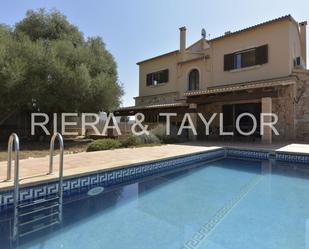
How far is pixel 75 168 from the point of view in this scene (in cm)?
698

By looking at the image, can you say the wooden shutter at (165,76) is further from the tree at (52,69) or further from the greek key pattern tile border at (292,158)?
the greek key pattern tile border at (292,158)

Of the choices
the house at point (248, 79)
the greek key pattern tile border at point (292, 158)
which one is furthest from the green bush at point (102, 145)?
the greek key pattern tile border at point (292, 158)

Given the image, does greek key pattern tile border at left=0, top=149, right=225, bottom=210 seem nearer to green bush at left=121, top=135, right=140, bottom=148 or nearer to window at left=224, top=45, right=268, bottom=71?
green bush at left=121, top=135, right=140, bottom=148

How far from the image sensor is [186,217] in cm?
523

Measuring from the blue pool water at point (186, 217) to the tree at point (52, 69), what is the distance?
9.55m

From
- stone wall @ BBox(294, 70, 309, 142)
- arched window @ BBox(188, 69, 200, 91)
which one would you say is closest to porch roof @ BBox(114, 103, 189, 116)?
arched window @ BBox(188, 69, 200, 91)

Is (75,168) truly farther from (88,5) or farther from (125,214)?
(88,5)

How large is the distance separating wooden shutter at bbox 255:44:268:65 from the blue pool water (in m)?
10.7

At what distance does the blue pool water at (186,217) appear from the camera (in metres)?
4.12

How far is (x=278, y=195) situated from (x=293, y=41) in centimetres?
1397

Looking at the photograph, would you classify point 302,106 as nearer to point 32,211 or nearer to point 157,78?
point 157,78

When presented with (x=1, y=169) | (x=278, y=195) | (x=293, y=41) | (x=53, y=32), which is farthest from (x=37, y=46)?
(x=293, y=41)

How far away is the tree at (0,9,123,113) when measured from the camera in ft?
44.8

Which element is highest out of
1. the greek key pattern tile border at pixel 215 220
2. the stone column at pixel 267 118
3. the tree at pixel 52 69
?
the tree at pixel 52 69
